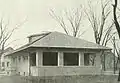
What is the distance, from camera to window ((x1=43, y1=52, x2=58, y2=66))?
3642cm

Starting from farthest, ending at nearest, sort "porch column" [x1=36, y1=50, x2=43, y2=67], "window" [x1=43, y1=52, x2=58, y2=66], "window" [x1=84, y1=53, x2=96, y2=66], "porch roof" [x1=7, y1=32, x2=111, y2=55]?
"window" [x1=84, y1=53, x2=96, y2=66] → "window" [x1=43, y1=52, x2=58, y2=66] → "porch roof" [x1=7, y1=32, x2=111, y2=55] → "porch column" [x1=36, y1=50, x2=43, y2=67]

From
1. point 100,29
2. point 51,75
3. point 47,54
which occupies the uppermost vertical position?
point 100,29

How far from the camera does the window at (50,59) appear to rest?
36.4m

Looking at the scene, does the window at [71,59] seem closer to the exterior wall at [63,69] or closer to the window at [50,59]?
the window at [50,59]

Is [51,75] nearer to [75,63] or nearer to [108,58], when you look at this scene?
[75,63]

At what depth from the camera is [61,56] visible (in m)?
34.8

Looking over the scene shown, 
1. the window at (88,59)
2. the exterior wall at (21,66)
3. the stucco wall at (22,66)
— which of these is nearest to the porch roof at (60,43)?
the window at (88,59)

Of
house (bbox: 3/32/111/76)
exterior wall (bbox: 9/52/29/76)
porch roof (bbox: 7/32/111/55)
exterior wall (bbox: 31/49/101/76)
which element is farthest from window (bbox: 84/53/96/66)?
exterior wall (bbox: 9/52/29/76)

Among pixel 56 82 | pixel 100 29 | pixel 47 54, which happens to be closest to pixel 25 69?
pixel 47 54

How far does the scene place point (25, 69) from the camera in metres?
40.6

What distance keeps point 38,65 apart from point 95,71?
7056mm

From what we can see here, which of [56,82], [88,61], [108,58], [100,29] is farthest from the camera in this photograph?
[108,58]

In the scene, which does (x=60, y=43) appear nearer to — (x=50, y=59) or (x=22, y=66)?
(x=50, y=59)

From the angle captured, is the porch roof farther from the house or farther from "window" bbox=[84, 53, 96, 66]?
"window" bbox=[84, 53, 96, 66]
